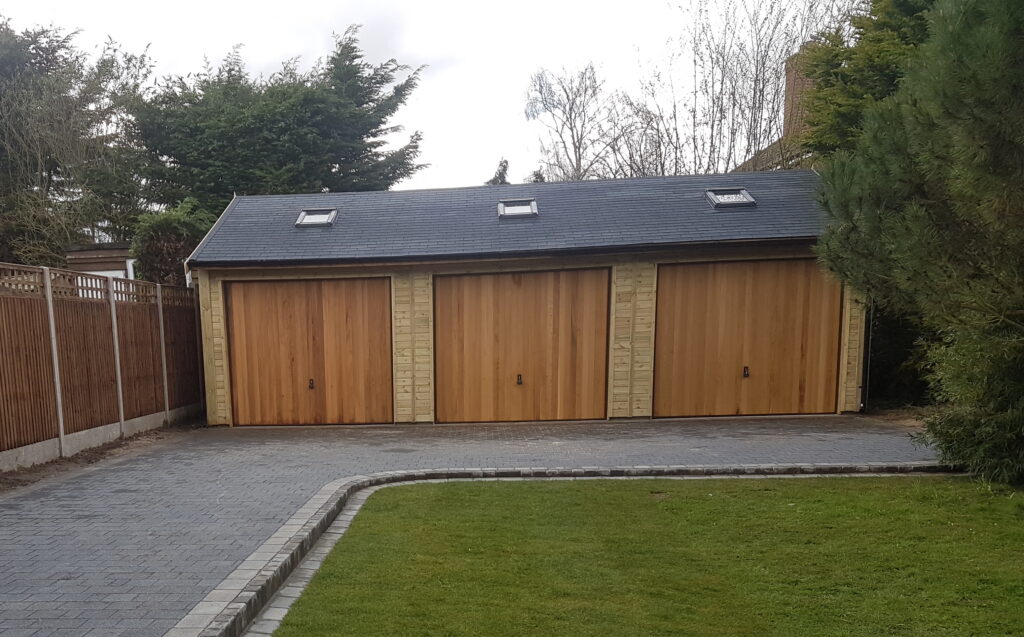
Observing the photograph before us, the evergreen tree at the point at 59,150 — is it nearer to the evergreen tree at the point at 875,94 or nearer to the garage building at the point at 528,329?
the garage building at the point at 528,329

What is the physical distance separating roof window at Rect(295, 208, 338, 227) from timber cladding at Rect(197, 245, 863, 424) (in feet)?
4.40

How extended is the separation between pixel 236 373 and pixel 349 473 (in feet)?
14.4

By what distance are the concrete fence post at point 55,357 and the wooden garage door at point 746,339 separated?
26.7 feet

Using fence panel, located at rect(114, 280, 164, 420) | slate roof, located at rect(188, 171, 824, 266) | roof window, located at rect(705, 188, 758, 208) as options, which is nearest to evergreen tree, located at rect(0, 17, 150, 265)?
fence panel, located at rect(114, 280, 164, 420)

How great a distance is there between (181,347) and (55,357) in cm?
308

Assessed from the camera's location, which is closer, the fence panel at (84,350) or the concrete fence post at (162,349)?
the fence panel at (84,350)

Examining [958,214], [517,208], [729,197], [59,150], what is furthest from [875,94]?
[59,150]

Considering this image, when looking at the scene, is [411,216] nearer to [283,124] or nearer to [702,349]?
[702,349]

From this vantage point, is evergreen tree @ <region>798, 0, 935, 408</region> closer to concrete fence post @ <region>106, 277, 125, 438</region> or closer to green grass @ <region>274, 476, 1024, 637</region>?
green grass @ <region>274, 476, 1024, 637</region>

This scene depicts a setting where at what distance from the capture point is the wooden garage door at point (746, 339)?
30.0ft

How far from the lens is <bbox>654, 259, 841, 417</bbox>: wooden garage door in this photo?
9.14 metres

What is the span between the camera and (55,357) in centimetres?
655

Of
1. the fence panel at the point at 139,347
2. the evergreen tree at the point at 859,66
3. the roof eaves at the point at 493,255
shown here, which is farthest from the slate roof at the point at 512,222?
the evergreen tree at the point at 859,66

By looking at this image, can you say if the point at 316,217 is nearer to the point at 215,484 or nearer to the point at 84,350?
the point at 84,350
